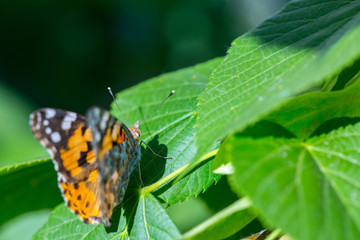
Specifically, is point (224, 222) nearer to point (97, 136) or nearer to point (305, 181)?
point (305, 181)

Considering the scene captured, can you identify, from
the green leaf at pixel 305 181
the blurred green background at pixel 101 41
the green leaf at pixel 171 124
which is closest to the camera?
the green leaf at pixel 305 181

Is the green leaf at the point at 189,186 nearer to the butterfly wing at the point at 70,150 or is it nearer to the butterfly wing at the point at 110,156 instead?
the butterfly wing at the point at 110,156

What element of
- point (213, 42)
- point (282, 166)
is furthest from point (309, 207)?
point (213, 42)

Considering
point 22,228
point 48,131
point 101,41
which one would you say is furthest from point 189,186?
point 101,41

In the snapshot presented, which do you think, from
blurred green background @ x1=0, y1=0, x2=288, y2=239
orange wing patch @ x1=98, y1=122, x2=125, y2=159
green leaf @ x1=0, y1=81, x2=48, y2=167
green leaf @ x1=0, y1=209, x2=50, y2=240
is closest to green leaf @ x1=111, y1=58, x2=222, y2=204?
orange wing patch @ x1=98, y1=122, x2=125, y2=159

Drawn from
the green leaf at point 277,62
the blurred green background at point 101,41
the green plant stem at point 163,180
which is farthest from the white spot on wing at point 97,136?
the blurred green background at point 101,41

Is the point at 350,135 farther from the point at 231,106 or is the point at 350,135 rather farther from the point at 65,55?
the point at 65,55
